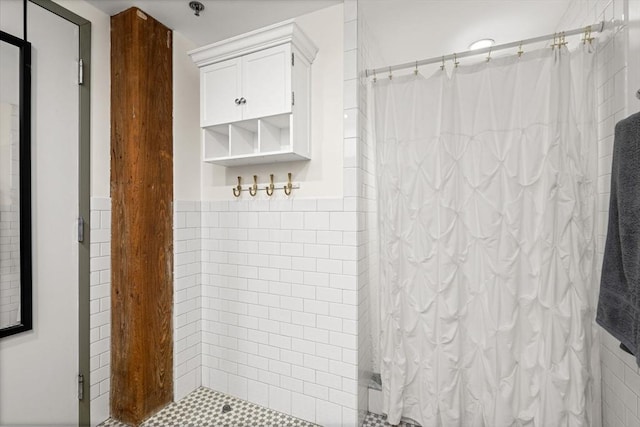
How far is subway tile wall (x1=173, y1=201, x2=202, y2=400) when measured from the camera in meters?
1.93

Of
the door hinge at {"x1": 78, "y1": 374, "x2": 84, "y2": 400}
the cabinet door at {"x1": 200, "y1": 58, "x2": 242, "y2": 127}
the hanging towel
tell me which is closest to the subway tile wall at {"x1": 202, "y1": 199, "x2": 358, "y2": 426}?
the cabinet door at {"x1": 200, "y1": 58, "x2": 242, "y2": 127}

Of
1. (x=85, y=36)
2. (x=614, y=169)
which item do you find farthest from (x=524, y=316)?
(x=85, y=36)

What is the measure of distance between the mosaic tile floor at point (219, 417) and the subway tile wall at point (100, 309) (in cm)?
15

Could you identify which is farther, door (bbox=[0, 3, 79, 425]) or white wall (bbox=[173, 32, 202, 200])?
white wall (bbox=[173, 32, 202, 200])

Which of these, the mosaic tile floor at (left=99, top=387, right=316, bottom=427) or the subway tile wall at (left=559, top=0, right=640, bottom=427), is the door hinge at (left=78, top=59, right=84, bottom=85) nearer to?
the mosaic tile floor at (left=99, top=387, right=316, bottom=427)

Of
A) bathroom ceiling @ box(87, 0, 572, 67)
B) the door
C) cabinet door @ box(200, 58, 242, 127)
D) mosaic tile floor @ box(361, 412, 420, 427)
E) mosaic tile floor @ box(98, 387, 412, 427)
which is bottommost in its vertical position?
mosaic tile floor @ box(361, 412, 420, 427)

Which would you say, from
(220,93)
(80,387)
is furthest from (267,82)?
(80,387)

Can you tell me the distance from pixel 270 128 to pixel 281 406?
5.34ft

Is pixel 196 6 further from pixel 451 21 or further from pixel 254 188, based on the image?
pixel 451 21

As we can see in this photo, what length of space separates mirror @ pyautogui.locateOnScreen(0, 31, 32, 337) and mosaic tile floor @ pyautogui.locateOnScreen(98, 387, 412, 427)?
832 millimetres

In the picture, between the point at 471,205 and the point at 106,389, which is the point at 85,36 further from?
the point at 471,205

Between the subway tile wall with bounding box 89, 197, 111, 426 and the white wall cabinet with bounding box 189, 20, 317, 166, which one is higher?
the white wall cabinet with bounding box 189, 20, 317, 166

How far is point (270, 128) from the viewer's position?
1812 mm

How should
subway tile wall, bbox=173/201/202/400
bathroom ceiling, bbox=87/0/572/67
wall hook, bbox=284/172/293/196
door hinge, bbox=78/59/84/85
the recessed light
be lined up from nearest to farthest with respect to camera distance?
door hinge, bbox=78/59/84/85 → bathroom ceiling, bbox=87/0/572/67 → wall hook, bbox=284/172/293/196 → subway tile wall, bbox=173/201/202/400 → the recessed light
